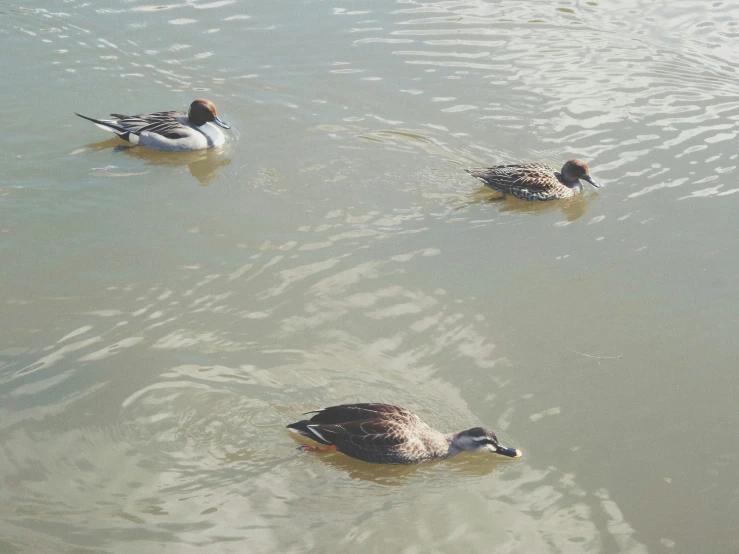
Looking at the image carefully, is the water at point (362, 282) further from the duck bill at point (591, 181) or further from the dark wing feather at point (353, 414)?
the dark wing feather at point (353, 414)

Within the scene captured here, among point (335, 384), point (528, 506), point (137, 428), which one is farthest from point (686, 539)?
point (137, 428)

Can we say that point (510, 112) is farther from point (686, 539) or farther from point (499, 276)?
point (686, 539)

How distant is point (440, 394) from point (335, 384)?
88 centimetres

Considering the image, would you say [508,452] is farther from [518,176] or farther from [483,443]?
[518,176]

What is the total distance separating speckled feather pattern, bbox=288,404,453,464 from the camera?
680cm

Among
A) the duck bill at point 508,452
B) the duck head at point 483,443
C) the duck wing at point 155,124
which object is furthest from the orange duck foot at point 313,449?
the duck wing at point 155,124

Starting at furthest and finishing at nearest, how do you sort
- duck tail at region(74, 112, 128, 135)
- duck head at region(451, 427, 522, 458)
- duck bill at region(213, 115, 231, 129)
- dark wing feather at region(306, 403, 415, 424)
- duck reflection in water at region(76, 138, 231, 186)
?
duck bill at region(213, 115, 231, 129)
duck tail at region(74, 112, 128, 135)
duck reflection in water at region(76, 138, 231, 186)
dark wing feather at region(306, 403, 415, 424)
duck head at region(451, 427, 522, 458)

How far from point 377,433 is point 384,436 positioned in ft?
0.20

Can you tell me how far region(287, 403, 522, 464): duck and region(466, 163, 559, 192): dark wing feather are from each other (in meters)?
4.15

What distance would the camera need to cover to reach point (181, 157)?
1154cm

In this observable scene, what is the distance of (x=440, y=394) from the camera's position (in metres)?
7.46

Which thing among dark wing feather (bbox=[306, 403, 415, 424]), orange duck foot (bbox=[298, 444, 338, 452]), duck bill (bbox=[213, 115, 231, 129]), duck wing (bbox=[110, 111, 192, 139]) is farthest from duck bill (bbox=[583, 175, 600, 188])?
orange duck foot (bbox=[298, 444, 338, 452])

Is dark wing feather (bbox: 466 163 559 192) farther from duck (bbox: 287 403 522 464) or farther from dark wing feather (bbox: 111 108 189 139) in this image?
duck (bbox: 287 403 522 464)

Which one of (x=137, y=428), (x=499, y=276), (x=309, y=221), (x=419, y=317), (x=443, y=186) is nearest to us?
(x=137, y=428)
